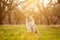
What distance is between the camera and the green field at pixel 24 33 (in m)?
3.21

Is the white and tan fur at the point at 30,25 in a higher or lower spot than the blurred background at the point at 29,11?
lower

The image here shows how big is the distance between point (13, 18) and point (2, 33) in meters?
0.33

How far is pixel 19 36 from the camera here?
3223mm

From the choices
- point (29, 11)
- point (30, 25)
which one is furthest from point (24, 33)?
point (29, 11)

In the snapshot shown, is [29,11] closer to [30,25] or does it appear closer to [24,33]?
[30,25]

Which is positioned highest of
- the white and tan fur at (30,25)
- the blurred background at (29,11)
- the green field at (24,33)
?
the blurred background at (29,11)

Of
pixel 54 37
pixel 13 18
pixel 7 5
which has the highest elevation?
pixel 7 5

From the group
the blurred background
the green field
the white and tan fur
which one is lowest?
the green field

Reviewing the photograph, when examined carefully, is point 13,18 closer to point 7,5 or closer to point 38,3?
point 7,5

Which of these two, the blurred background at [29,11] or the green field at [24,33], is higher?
the blurred background at [29,11]

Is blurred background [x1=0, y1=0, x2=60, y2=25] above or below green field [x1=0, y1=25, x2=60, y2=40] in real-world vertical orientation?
above

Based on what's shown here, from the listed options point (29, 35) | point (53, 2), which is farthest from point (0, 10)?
point (53, 2)

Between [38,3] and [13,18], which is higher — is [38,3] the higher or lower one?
the higher one

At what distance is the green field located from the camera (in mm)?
3215
